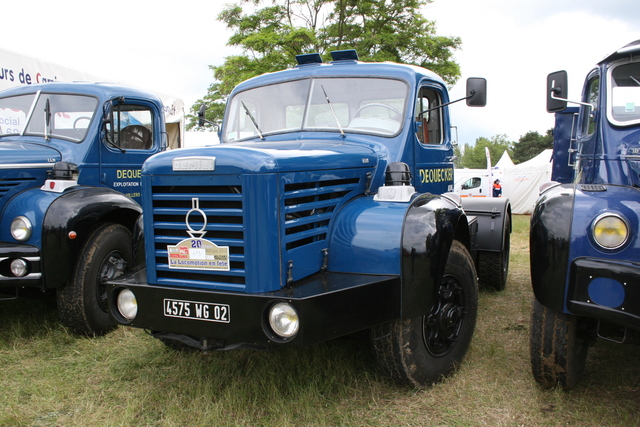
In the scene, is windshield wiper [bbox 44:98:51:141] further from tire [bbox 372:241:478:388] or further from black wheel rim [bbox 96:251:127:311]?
tire [bbox 372:241:478:388]

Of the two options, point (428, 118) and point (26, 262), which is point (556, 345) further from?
point (26, 262)

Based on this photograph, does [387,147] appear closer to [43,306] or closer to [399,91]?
[399,91]

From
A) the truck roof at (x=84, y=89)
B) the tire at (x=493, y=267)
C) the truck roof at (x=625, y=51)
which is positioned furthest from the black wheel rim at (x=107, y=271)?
the truck roof at (x=625, y=51)

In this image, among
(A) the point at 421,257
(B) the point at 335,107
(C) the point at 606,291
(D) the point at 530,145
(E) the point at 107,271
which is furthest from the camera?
(D) the point at 530,145

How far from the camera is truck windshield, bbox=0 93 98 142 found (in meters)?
5.13

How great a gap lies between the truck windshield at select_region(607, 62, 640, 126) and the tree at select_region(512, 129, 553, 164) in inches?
2388

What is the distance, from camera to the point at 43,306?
537cm

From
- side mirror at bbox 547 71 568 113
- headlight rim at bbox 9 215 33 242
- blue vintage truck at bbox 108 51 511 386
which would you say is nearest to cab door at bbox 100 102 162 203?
headlight rim at bbox 9 215 33 242

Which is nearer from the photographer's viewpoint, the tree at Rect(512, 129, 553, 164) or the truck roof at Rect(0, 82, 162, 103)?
the truck roof at Rect(0, 82, 162, 103)

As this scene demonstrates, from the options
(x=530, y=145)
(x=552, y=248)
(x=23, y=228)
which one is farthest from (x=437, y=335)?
(x=530, y=145)

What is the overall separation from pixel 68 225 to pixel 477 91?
3.54 meters

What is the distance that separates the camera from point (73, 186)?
458 centimetres

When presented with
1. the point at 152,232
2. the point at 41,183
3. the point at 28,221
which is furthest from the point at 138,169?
the point at 152,232

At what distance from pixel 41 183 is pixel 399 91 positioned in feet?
11.1
